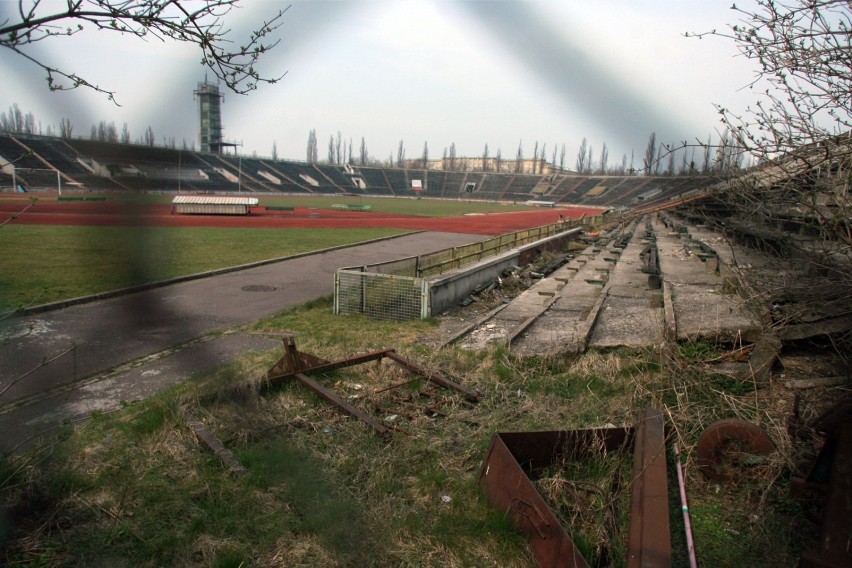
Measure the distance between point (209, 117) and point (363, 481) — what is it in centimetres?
279

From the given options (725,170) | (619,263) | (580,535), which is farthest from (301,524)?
(619,263)

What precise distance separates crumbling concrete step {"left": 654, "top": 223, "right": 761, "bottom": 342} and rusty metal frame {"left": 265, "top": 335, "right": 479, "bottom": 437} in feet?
8.34

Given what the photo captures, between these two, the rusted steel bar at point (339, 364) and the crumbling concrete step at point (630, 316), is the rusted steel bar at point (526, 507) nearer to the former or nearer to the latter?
the rusted steel bar at point (339, 364)

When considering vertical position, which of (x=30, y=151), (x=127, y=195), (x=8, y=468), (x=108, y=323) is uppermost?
(x=30, y=151)

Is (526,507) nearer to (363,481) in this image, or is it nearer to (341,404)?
(363,481)

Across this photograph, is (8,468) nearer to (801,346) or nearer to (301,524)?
(301,524)

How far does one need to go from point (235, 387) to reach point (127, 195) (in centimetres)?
394

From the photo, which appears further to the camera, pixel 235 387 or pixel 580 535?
pixel 235 387

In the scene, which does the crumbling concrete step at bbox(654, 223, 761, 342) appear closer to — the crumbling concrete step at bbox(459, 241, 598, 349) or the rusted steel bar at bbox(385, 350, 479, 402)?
the crumbling concrete step at bbox(459, 241, 598, 349)

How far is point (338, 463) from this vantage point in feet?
13.5

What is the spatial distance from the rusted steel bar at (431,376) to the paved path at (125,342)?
2321 mm

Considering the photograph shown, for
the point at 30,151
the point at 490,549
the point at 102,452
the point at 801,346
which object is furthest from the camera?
the point at 801,346

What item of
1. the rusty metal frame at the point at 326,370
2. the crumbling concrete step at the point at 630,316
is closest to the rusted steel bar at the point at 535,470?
the rusty metal frame at the point at 326,370

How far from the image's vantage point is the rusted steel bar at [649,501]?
2.76 metres
